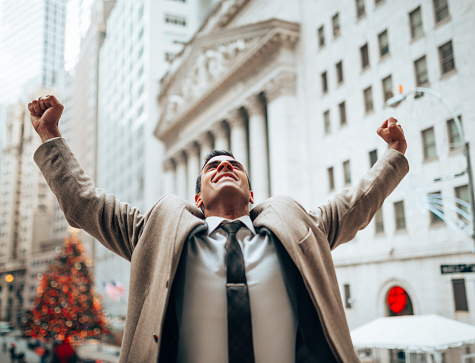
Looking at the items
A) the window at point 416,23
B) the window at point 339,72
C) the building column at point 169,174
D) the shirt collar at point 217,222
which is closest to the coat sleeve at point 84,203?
the shirt collar at point 217,222

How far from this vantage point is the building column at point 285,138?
80.3 ft

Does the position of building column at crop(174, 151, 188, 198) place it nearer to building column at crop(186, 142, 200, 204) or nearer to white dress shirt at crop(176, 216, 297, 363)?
building column at crop(186, 142, 200, 204)

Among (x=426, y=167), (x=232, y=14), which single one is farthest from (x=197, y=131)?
(x=426, y=167)

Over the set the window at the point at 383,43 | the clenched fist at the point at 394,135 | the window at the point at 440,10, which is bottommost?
the clenched fist at the point at 394,135

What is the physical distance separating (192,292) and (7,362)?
10.2 meters

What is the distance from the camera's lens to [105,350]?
33625 millimetres

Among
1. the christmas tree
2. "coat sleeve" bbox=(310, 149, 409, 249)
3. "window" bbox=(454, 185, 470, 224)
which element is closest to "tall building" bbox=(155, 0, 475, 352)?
"window" bbox=(454, 185, 470, 224)

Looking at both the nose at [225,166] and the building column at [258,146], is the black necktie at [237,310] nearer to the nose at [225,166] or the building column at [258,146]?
the nose at [225,166]

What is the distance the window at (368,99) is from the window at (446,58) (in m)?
4.68

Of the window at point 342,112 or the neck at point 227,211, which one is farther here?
the window at point 342,112

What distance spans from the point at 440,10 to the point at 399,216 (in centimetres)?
697

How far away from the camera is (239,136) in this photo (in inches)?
1206

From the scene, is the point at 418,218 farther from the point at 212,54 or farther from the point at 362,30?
the point at 212,54

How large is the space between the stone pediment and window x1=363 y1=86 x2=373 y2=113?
7662 mm
